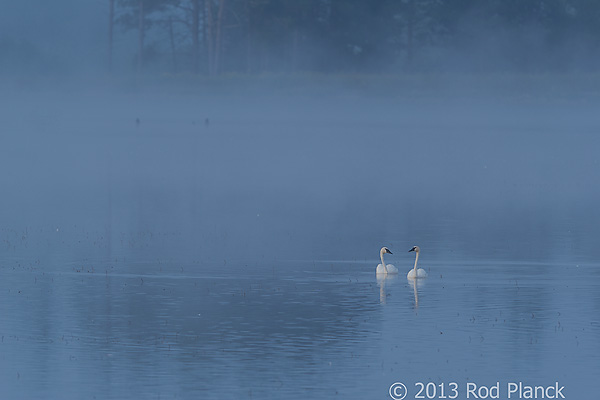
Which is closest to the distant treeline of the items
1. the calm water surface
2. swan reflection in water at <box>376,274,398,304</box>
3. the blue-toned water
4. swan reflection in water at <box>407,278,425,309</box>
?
the blue-toned water

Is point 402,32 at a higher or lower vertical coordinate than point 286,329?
higher

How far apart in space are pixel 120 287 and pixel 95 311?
9.48 ft

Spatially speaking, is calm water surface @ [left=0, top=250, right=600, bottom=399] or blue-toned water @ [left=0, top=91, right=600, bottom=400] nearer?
calm water surface @ [left=0, top=250, right=600, bottom=399]

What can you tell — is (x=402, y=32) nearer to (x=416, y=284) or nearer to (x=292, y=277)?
(x=292, y=277)

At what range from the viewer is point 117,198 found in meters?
51.7

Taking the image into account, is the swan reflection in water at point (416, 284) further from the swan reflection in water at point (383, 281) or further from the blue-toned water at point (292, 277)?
the swan reflection in water at point (383, 281)

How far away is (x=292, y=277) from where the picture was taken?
3072 centimetres

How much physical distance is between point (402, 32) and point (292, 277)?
121m

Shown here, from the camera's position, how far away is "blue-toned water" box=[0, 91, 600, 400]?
70.8 ft

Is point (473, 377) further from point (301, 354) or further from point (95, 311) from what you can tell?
point (95, 311)

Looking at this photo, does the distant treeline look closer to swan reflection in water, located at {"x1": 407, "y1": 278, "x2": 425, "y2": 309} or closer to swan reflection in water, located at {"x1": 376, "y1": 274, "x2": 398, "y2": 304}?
swan reflection in water, located at {"x1": 376, "y1": 274, "x2": 398, "y2": 304}

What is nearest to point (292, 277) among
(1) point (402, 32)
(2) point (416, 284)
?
(2) point (416, 284)

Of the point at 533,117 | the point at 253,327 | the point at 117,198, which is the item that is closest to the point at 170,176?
the point at 117,198

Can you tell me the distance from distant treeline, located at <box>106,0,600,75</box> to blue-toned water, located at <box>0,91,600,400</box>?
68.4 metres
